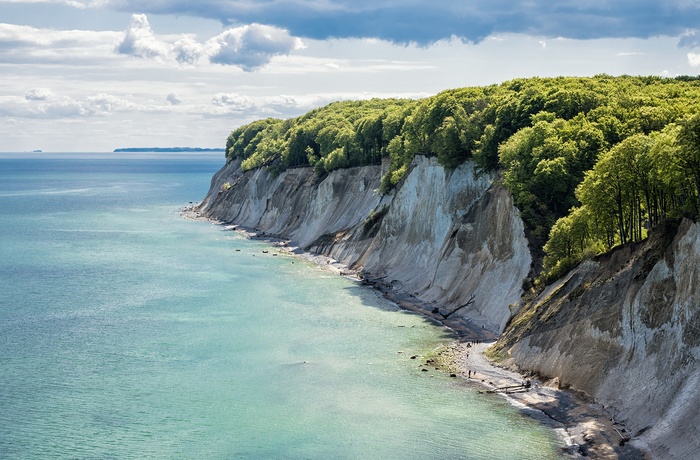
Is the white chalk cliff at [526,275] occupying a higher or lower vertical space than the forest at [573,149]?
lower

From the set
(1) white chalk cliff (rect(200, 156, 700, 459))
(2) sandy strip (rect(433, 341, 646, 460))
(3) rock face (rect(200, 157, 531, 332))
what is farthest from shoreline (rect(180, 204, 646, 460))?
(3) rock face (rect(200, 157, 531, 332))

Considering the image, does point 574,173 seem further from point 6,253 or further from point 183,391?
point 6,253

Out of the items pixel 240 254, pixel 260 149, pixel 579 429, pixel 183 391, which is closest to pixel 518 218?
pixel 579 429

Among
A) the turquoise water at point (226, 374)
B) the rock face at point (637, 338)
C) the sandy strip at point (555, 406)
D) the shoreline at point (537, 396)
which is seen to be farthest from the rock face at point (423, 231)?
the rock face at point (637, 338)

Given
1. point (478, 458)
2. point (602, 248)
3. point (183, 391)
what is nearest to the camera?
point (478, 458)

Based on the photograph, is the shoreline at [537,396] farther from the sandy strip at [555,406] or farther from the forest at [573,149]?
the forest at [573,149]

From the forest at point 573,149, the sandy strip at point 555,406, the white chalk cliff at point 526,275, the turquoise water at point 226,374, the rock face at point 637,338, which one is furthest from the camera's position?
the forest at point 573,149
